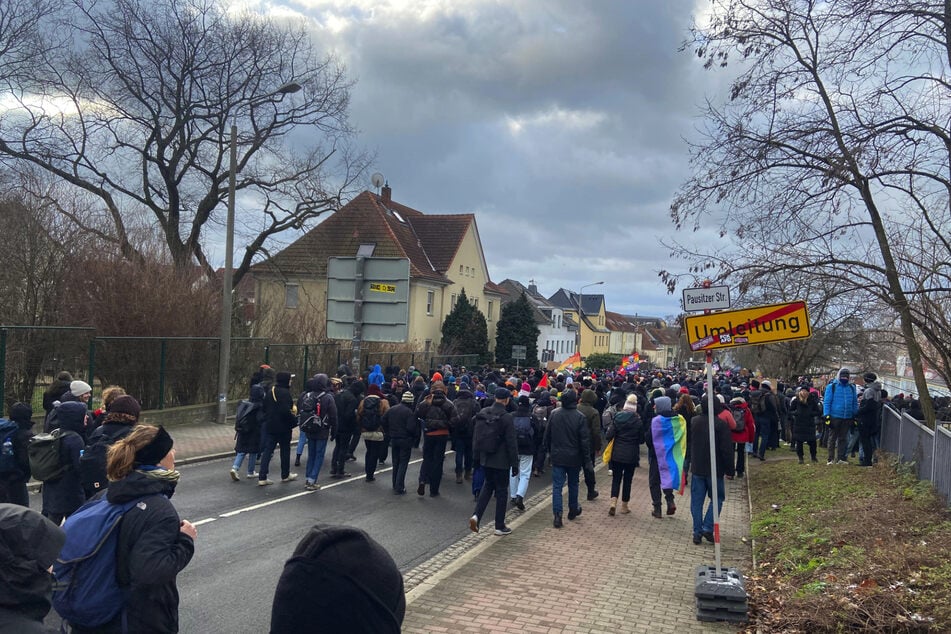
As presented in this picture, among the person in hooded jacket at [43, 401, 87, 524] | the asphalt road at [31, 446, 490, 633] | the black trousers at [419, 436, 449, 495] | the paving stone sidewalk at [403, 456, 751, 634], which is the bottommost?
the asphalt road at [31, 446, 490, 633]

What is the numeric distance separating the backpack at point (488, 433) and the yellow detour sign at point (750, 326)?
3.01 metres

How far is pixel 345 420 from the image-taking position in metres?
12.7

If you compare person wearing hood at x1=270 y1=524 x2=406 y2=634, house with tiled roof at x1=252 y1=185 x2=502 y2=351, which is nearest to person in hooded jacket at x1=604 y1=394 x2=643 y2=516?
person wearing hood at x1=270 y1=524 x2=406 y2=634

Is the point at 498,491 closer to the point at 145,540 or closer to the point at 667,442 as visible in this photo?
the point at 667,442

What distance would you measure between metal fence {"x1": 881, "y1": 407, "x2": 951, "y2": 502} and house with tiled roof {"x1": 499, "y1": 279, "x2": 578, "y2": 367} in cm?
5879

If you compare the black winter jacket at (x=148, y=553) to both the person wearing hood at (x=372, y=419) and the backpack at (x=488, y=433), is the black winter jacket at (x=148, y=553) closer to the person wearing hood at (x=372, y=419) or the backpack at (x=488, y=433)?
the backpack at (x=488, y=433)

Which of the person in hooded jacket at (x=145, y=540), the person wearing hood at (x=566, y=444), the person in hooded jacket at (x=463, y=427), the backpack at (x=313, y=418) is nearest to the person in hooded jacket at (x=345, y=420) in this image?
the backpack at (x=313, y=418)

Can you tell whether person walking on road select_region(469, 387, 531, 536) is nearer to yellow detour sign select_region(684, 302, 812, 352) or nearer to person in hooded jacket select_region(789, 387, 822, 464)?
yellow detour sign select_region(684, 302, 812, 352)

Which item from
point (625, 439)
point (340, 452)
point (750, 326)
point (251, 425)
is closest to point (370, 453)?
point (340, 452)

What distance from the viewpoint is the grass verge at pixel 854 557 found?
18.0 ft

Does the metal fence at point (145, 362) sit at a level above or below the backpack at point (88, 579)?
above

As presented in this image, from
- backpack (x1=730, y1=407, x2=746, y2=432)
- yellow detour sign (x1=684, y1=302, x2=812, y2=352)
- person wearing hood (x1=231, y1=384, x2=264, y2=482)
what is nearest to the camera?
yellow detour sign (x1=684, y1=302, x2=812, y2=352)

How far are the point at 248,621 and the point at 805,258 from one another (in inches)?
428

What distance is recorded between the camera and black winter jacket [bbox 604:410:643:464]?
A: 10.6 meters
